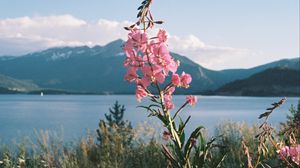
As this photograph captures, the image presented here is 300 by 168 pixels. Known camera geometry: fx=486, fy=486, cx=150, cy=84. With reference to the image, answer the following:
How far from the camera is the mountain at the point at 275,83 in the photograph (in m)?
156

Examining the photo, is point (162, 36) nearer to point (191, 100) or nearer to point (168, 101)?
point (168, 101)

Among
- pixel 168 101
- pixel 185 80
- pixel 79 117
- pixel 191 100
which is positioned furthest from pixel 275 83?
pixel 168 101

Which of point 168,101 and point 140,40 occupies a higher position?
point 140,40

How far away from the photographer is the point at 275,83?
523 feet

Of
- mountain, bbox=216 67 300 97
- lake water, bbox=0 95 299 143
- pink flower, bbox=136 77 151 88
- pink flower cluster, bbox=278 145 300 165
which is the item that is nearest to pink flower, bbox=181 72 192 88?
pink flower, bbox=136 77 151 88

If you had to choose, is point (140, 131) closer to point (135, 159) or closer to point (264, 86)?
point (135, 159)

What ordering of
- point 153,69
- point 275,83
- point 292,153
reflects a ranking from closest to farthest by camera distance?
point 153,69 → point 292,153 → point 275,83

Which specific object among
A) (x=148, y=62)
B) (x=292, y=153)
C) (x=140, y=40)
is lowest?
(x=292, y=153)

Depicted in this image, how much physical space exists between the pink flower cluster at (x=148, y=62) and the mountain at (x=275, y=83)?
15599 centimetres

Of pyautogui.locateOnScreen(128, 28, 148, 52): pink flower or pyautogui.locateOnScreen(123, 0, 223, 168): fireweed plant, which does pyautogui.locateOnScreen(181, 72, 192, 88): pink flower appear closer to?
pyautogui.locateOnScreen(123, 0, 223, 168): fireweed plant

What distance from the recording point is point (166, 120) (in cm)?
284

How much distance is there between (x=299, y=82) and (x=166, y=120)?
16204 cm

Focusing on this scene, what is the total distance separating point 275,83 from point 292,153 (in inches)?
6336

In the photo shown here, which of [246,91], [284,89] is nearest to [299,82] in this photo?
Result: [284,89]
